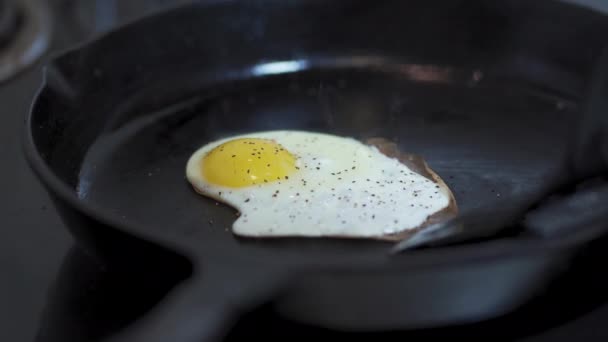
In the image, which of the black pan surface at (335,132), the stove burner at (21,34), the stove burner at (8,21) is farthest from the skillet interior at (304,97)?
the stove burner at (8,21)

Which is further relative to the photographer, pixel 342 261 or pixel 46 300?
pixel 46 300

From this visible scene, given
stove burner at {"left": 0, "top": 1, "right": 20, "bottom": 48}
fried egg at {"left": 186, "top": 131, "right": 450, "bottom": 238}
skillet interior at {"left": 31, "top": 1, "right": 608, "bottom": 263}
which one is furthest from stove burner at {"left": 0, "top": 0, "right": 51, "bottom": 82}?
fried egg at {"left": 186, "top": 131, "right": 450, "bottom": 238}

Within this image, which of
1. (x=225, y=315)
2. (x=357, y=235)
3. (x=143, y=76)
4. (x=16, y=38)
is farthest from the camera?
(x=16, y=38)

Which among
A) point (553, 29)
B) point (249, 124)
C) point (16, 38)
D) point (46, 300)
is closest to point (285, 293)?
point (46, 300)

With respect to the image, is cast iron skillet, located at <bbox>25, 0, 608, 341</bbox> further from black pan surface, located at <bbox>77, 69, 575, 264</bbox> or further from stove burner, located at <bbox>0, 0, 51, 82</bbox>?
stove burner, located at <bbox>0, 0, 51, 82</bbox>

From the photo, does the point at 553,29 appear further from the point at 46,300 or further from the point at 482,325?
the point at 46,300

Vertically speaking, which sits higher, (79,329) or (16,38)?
(16,38)

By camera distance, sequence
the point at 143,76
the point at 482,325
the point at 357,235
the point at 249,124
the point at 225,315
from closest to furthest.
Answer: the point at 225,315, the point at 482,325, the point at 357,235, the point at 249,124, the point at 143,76

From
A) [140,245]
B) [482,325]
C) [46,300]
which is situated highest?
[140,245]

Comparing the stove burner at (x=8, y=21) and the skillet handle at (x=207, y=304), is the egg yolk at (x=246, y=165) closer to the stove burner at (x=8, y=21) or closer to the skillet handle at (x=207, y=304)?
the skillet handle at (x=207, y=304)
